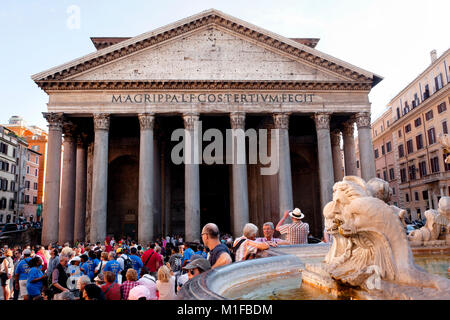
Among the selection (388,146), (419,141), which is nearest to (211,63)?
(419,141)

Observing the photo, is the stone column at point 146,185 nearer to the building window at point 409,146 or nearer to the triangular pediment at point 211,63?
the triangular pediment at point 211,63

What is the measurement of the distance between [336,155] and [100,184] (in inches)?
568

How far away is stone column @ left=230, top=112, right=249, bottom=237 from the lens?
1784 cm

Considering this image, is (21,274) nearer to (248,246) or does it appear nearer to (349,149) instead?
(248,246)

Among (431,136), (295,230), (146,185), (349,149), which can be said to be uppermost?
(431,136)

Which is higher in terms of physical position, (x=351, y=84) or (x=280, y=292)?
(x=351, y=84)

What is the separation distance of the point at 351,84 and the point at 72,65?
14509 millimetres

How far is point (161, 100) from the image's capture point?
1842 centimetres

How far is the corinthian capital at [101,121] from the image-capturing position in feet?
59.4

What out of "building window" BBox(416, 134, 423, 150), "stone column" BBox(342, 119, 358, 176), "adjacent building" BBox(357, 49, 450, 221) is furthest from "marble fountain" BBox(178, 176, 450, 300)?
"building window" BBox(416, 134, 423, 150)

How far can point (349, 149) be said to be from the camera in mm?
21016

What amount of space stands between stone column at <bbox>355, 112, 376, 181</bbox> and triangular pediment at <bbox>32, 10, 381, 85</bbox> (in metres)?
2.03

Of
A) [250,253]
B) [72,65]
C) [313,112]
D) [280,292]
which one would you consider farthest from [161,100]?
[280,292]
